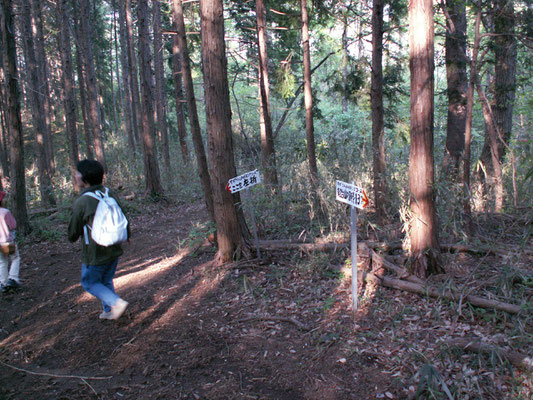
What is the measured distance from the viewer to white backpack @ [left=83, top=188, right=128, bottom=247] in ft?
14.4

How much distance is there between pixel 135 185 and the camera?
52.9ft

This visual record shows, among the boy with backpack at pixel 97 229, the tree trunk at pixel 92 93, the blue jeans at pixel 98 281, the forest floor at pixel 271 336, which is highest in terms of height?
the tree trunk at pixel 92 93

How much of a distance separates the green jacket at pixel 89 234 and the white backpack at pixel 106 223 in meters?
0.05

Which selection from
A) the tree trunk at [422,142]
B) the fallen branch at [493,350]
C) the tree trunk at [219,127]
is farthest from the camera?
the tree trunk at [219,127]

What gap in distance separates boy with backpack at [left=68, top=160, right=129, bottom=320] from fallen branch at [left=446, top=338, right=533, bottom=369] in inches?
A: 148

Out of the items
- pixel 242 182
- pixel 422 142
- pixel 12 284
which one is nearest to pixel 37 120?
pixel 12 284

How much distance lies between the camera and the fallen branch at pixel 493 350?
11.1ft

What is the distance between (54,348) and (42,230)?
22.1 feet

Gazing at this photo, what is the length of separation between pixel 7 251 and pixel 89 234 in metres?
2.76

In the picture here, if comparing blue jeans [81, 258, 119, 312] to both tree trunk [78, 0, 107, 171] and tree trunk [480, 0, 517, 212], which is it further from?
tree trunk [78, 0, 107, 171]

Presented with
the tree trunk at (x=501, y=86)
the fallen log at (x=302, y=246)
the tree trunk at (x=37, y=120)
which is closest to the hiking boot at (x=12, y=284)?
the fallen log at (x=302, y=246)

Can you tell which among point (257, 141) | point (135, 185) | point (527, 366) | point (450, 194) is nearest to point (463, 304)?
point (527, 366)

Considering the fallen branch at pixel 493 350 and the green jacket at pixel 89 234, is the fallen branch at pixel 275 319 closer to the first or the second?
the fallen branch at pixel 493 350

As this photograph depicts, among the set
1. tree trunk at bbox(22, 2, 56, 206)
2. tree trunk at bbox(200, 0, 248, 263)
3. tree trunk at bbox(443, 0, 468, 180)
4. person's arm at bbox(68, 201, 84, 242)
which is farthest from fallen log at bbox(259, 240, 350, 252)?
tree trunk at bbox(22, 2, 56, 206)
